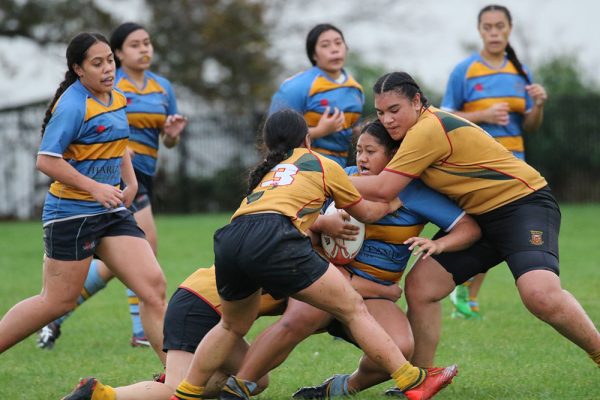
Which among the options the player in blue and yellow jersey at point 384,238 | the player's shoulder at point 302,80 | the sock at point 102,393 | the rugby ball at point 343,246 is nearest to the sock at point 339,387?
the player in blue and yellow jersey at point 384,238

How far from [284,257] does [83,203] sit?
5.02 feet

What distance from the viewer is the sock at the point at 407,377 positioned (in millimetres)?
4742

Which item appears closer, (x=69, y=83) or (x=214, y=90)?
(x=69, y=83)

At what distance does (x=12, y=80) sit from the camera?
23.0 metres

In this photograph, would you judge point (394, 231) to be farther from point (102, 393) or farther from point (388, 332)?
point (102, 393)

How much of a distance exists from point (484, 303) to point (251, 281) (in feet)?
14.2

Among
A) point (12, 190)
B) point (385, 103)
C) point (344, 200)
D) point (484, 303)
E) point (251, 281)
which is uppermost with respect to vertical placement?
point (385, 103)

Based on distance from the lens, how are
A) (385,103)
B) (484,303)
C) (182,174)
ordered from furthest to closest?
(182,174) < (484,303) < (385,103)

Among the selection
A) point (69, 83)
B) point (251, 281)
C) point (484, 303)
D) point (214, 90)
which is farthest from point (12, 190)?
point (251, 281)

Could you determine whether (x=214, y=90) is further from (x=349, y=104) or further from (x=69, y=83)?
(x=69, y=83)

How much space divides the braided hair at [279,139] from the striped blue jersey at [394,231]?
28.1 inches

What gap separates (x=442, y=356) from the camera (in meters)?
6.62

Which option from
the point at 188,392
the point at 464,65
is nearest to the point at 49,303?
the point at 188,392

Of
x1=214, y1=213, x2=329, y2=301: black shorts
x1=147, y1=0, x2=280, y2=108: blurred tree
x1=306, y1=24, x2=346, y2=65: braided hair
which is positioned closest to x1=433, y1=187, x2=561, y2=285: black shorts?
x1=214, y1=213, x2=329, y2=301: black shorts
